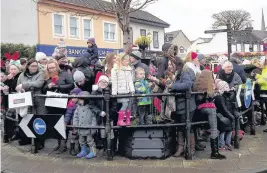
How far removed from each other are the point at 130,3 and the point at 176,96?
530cm

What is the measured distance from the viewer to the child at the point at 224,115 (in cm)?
633

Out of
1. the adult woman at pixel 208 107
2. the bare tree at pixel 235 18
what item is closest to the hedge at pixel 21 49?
the adult woman at pixel 208 107

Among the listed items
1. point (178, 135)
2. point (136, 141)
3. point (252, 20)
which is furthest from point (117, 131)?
point (252, 20)

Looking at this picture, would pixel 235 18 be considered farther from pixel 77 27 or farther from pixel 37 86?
pixel 37 86

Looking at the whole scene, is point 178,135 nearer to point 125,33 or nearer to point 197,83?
point 197,83

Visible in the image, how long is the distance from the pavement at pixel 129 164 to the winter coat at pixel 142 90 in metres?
1.05

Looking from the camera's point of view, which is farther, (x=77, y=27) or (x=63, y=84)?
(x=77, y=27)

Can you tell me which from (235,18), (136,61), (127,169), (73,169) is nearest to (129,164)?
(127,169)

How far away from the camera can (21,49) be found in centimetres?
2570

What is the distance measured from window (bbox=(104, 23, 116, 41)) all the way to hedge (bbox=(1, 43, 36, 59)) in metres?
8.42

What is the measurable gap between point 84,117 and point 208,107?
2.29 meters

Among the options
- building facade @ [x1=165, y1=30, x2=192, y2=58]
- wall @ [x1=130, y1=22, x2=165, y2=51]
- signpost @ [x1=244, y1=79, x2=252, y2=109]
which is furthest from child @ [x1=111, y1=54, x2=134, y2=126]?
building facade @ [x1=165, y1=30, x2=192, y2=58]

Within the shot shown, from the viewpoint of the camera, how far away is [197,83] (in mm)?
6156

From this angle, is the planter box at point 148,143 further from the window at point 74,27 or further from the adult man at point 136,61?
the window at point 74,27
